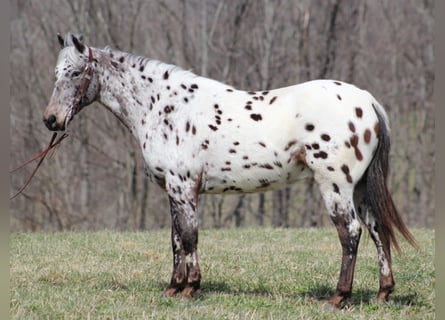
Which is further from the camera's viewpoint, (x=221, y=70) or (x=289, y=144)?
(x=221, y=70)

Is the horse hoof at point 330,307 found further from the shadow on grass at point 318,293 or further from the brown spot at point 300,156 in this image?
the brown spot at point 300,156

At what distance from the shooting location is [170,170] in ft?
18.0

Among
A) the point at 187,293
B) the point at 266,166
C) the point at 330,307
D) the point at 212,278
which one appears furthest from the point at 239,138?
the point at 212,278

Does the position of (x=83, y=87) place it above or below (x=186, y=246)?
above

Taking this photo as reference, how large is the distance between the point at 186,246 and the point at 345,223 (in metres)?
1.38

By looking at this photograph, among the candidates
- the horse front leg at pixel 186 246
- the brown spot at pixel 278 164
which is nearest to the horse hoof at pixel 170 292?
the horse front leg at pixel 186 246

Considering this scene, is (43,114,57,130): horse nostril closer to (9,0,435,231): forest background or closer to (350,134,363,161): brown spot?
(350,134,363,161): brown spot

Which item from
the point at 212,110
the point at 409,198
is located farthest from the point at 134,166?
the point at 212,110

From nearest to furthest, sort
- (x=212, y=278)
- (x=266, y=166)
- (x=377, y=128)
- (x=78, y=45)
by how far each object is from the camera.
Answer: (x=377, y=128) < (x=266, y=166) < (x=78, y=45) < (x=212, y=278)

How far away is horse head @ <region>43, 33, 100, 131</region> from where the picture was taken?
567cm

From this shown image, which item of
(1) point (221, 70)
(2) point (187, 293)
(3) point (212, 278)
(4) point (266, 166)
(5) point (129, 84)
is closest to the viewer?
(4) point (266, 166)

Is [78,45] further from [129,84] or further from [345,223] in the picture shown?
[345,223]

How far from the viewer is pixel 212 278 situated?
6.52 meters

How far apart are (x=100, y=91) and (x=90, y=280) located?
72.4 inches
